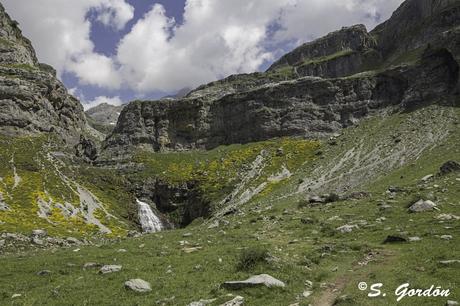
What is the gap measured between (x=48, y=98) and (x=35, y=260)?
135 metres

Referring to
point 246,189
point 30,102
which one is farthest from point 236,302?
point 30,102

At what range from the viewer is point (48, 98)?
15150 cm

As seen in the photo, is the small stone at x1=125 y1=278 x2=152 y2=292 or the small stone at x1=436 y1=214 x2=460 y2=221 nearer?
the small stone at x1=125 y1=278 x2=152 y2=292

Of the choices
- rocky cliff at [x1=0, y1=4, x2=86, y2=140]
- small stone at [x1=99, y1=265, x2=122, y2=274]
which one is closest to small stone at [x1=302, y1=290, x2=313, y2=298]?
small stone at [x1=99, y1=265, x2=122, y2=274]

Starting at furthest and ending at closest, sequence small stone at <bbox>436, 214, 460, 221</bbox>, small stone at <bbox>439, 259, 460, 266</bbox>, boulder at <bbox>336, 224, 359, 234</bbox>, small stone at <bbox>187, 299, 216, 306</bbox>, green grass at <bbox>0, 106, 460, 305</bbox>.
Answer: boulder at <bbox>336, 224, 359, 234</bbox>, small stone at <bbox>436, 214, 460, 221</bbox>, small stone at <bbox>439, 259, 460, 266</bbox>, green grass at <bbox>0, 106, 460, 305</bbox>, small stone at <bbox>187, 299, 216, 306</bbox>

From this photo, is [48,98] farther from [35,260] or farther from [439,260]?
[439,260]

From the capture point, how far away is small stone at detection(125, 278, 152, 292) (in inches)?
826

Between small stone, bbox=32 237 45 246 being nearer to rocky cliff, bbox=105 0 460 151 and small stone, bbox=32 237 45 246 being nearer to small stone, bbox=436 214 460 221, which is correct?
small stone, bbox=436 214 460 221

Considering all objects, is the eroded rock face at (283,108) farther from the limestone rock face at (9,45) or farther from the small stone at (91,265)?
the small stone at (91,265)

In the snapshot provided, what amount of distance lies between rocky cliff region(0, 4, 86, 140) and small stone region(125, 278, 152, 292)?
121 m

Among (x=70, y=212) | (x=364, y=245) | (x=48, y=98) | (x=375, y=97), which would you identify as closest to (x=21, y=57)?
(x=48, y=98)

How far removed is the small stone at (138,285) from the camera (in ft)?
68.8

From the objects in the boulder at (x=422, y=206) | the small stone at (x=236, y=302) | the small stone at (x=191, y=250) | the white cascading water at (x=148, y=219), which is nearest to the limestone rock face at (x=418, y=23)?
the white cascading water at (x=148, y=219)

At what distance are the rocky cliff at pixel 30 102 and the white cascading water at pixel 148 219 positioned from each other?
50.2 m
